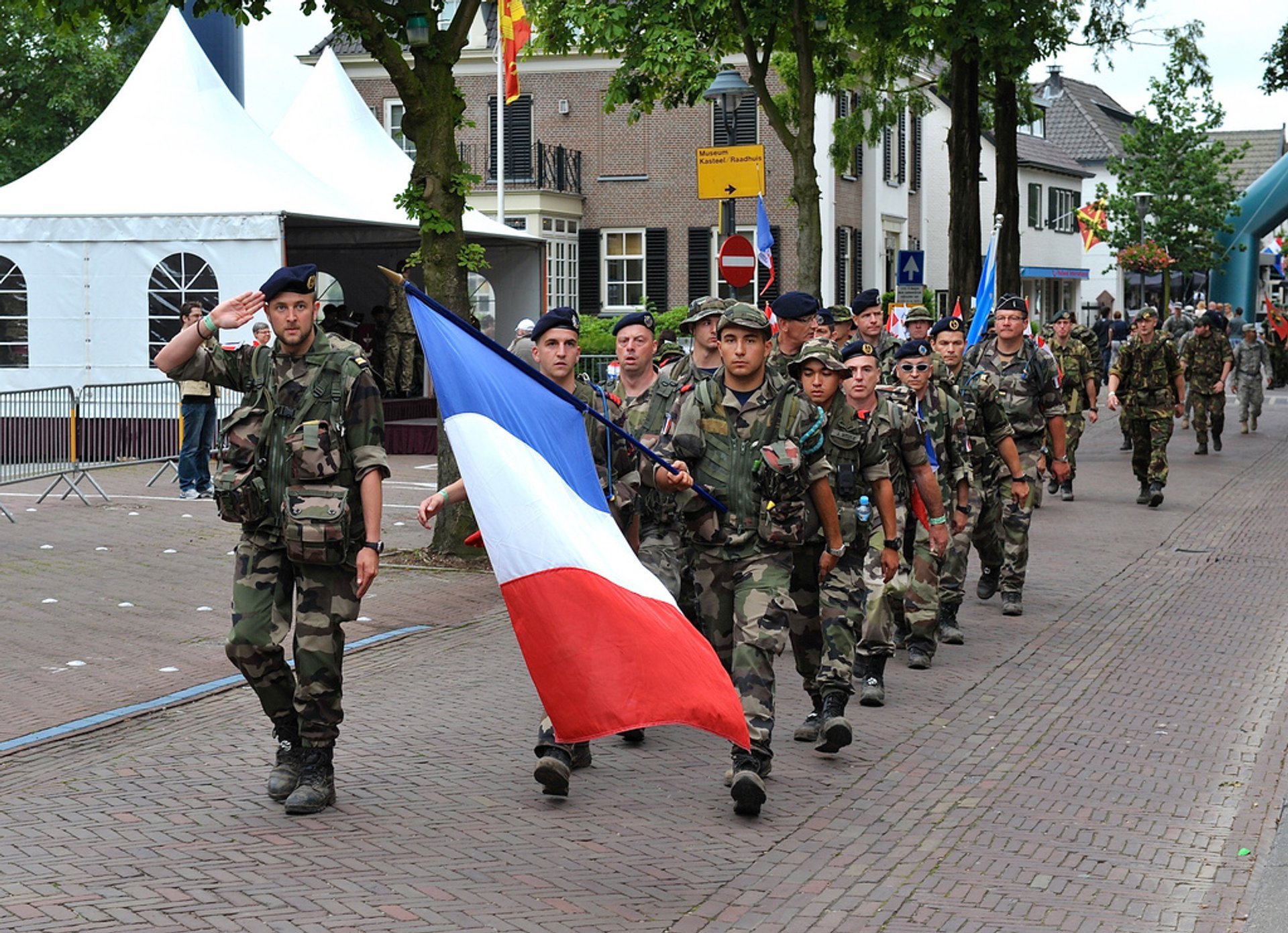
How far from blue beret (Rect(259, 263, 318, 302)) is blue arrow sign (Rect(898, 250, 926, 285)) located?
15.2m

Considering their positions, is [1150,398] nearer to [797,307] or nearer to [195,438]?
[195,438]

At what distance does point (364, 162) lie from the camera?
81.3 feet

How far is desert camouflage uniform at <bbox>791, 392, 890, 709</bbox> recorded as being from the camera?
23.4ft

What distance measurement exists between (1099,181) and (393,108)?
39.1 metres

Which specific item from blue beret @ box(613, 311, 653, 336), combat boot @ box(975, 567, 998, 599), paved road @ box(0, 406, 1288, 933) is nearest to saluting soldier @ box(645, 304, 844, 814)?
paved road @ box(0, 406, 1288, 933)

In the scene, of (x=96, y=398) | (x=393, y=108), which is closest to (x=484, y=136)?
(x=393, y=108)

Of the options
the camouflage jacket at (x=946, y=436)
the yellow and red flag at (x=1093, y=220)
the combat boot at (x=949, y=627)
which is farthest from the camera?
the yellow and red flag at (x=1093, y=220)

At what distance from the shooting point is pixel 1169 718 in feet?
26.7

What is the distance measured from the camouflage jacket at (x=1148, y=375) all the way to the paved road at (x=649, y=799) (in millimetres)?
6629

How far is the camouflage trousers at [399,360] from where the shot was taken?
27.1 meters

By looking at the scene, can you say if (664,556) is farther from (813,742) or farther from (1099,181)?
(1099,181)

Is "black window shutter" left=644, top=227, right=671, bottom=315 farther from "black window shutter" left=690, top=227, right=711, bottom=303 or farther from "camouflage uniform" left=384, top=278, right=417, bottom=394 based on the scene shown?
"camouflage uniform" left=384, top=278, right=417, bottom=394

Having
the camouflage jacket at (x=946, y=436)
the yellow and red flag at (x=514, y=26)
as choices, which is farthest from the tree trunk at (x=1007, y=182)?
the camouflage jacket at (x=946, y=436)

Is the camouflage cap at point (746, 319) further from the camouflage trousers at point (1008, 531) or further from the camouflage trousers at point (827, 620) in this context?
the camouflage trousers at point (1008, 531)
